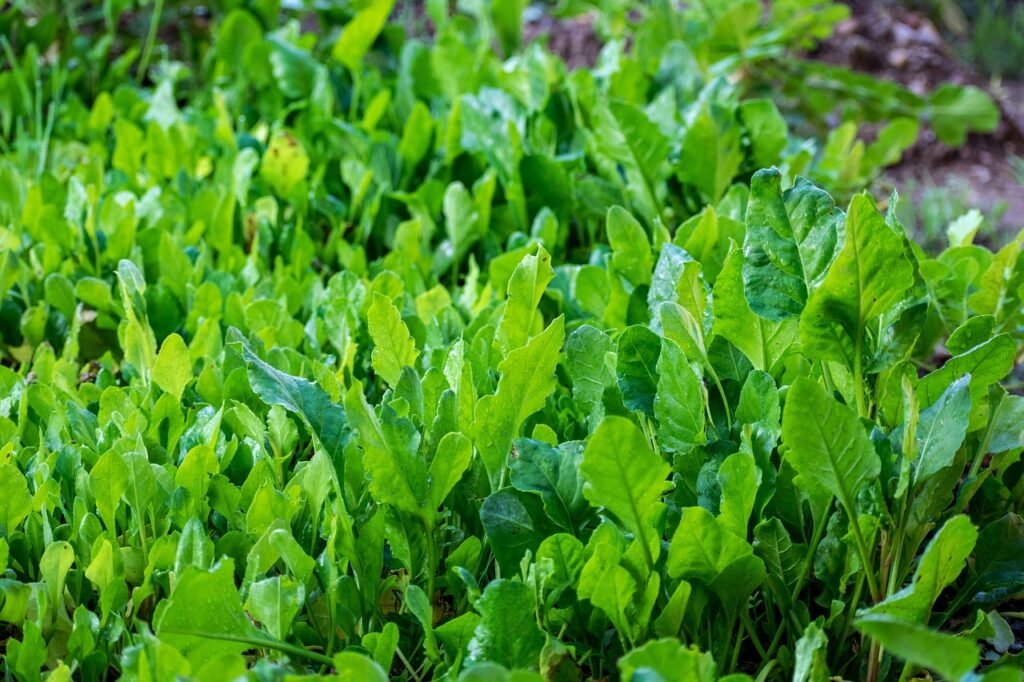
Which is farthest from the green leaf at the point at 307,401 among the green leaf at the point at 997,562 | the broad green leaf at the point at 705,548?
the green leaf at the point at 997,562

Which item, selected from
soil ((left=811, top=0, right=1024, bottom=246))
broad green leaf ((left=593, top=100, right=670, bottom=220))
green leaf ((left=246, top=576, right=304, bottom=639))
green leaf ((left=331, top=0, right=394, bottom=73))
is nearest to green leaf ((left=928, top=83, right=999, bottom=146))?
soil ((left=811, top=0, right=1024, bottom=246))

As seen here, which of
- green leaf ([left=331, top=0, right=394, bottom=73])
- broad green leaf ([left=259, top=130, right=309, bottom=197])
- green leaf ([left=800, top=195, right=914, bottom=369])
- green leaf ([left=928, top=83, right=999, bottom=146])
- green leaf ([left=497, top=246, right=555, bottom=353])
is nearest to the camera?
green leaf ([left=800, top=195, right=914, bottom=369])

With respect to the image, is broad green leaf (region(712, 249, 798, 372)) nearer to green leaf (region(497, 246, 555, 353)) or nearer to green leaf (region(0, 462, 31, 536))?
green leaf (region(497, 246, 555, 353))

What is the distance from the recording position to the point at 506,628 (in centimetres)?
122

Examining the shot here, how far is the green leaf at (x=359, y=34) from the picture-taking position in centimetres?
309

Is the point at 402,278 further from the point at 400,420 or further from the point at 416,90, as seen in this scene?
the point at 416,90

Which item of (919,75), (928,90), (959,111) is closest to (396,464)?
(959,111)

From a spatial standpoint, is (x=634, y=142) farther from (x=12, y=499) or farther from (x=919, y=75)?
(x=919, y=75)

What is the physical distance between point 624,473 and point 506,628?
0.21 metres

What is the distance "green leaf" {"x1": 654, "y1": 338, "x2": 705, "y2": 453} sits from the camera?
1.40 metres

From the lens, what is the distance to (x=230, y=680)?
1088 millimetres

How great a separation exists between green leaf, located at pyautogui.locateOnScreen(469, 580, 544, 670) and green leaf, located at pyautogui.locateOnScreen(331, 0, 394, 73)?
2.22 metres

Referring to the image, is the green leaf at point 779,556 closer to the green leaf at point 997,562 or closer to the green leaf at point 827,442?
the green leaf at point 827,442

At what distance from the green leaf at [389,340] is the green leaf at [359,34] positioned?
70.1 inches
